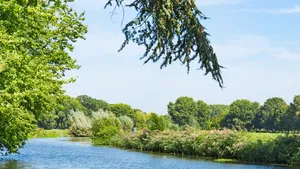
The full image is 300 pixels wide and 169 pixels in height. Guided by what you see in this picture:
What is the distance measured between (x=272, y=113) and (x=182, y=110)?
102 ft

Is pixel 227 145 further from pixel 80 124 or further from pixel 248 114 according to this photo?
pixel 248 114

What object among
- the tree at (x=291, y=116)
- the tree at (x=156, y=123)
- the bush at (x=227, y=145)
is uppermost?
the tree at (x=291, y=116)

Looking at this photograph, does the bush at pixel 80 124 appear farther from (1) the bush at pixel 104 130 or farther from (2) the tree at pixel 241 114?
(2) the tree at pixel 241 114

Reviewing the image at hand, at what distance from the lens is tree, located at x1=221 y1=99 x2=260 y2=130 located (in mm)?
111938

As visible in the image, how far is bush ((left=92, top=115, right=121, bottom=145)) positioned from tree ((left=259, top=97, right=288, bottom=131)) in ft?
197

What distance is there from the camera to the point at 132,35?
6.27 meters

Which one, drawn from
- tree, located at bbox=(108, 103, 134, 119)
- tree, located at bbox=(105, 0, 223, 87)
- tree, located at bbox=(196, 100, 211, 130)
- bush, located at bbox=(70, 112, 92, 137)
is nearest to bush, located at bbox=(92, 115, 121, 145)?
bush, located at bbox=(70, 112, 92, 137)

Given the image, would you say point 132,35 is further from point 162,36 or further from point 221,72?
point 221,72

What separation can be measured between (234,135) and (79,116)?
34.1 metres

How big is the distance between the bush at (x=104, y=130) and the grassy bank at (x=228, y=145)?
818 centimetres

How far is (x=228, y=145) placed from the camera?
30594mm

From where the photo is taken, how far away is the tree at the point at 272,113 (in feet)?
338

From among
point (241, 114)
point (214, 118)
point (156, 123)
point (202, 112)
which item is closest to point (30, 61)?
point (156, 123)

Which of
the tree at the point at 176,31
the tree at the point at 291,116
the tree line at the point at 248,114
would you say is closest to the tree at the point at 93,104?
the tree line at the point at 248,114
